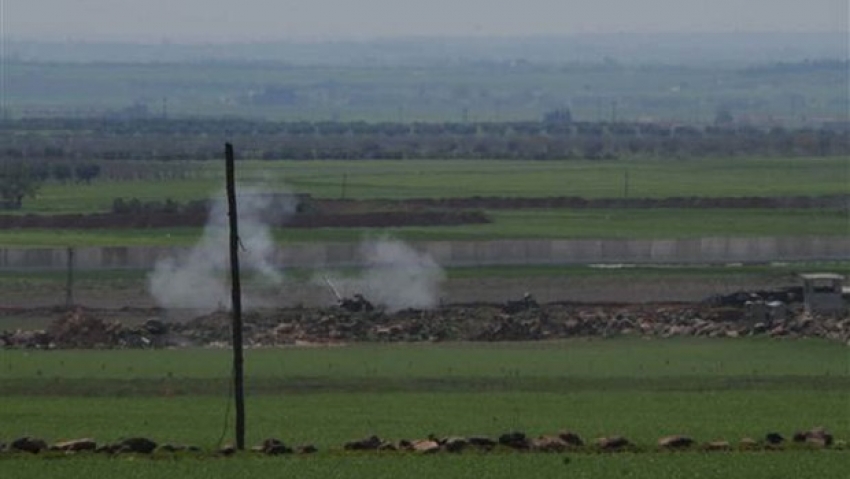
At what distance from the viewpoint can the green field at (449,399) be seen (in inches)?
1155

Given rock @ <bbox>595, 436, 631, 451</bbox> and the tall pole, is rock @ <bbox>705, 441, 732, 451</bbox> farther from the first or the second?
the tall pole

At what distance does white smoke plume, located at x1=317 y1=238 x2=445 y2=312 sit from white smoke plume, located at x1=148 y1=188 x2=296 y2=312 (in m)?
2.43

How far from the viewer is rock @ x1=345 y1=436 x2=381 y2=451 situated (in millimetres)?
31222

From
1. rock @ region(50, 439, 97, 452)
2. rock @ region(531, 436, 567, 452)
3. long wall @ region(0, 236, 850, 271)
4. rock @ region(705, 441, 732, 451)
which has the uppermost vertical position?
rock @ region(531, 436, 567, 452)

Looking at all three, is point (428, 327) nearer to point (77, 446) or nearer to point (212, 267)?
point (212, 267)

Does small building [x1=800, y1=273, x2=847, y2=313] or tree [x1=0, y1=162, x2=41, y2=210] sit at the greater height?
small building [x1=800, y1=273, x2=847, y2=313]

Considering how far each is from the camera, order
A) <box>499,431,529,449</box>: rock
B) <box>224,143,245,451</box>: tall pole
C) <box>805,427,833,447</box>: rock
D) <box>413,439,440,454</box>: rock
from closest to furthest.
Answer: <box>413,439,440,454</box>: rock, <box>499,431,529,449</box>: rock, <box>805,427,833,447</box>: rock, <box>224,143,245,451</box>: tall pole

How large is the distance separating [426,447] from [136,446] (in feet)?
11.6

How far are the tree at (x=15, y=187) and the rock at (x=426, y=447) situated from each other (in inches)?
2452

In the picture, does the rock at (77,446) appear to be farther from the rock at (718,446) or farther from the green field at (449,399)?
the rock at (718,446)

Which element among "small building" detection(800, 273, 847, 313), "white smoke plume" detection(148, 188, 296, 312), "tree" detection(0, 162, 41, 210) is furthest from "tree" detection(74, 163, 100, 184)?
"small building" detection(800, 273, 847, 313)

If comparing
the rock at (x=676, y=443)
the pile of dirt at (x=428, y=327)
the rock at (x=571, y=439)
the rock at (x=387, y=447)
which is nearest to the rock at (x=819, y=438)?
the rock at (x=676, y=443)

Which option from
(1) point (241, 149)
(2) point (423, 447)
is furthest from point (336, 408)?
(1) point (241, 149)

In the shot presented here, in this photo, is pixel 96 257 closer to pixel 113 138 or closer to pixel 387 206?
pixel 387 206
